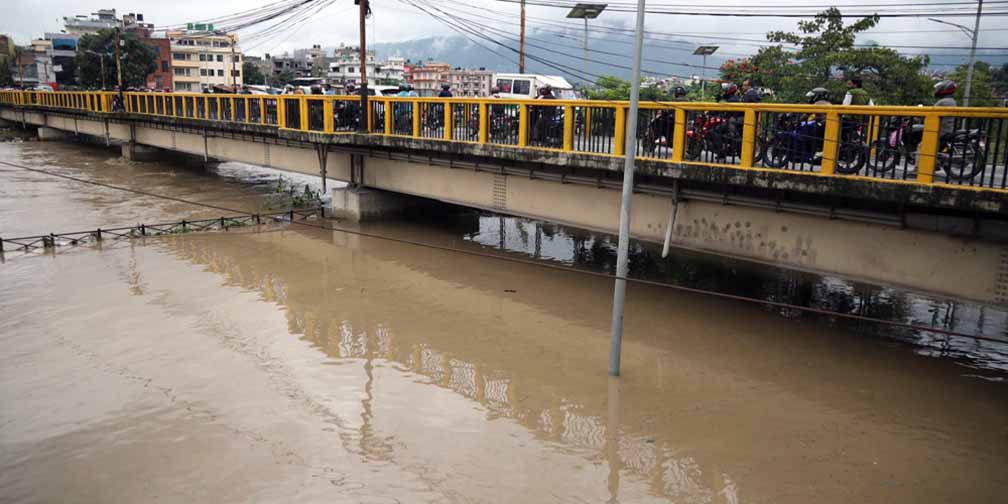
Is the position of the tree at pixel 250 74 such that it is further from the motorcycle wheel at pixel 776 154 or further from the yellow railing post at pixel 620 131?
the motorcycle wheel at pixel 776 154

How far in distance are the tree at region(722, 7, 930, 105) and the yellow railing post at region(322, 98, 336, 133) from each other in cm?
1798

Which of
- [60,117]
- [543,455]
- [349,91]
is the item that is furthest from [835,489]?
[60,117]

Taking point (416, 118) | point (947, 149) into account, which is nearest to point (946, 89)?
point (947, 149)

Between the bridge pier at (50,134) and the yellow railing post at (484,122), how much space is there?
46479 millimetres

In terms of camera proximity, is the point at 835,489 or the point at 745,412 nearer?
the point at 835,489

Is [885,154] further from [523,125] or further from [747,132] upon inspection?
[523,125]

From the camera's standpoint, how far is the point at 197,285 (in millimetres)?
13461

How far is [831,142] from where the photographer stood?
29.8ft

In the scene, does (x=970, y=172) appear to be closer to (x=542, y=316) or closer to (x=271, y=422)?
(x=542, y=316)

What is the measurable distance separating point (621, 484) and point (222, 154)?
23.5m

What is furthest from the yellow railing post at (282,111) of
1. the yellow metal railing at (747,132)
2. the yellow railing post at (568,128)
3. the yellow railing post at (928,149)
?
the yellow railing post at (928,149)

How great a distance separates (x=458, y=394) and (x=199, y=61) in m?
94.9

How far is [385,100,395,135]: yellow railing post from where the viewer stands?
55.7 feet

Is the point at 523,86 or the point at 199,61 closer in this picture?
the point at 523,86
